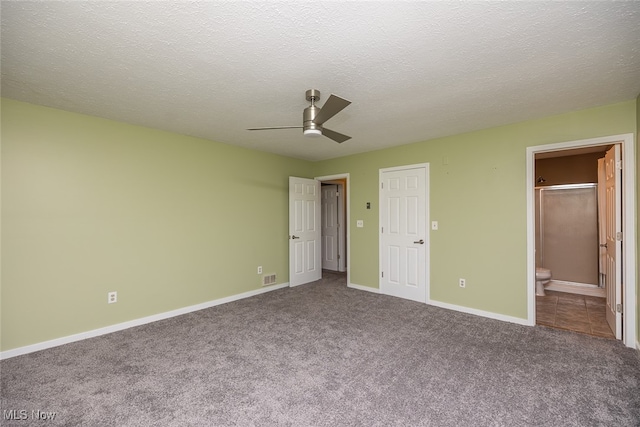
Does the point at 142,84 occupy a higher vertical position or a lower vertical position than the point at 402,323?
higher

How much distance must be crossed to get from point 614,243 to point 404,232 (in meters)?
2.29

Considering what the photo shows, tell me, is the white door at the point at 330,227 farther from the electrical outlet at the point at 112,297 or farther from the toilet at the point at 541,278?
the electrical outlet at the point at 112,297

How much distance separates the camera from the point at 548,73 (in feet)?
7.24

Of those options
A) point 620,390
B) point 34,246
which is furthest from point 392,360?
point 34,246

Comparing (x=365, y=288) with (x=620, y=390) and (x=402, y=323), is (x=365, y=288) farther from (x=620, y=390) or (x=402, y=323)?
(x=620, y=390)

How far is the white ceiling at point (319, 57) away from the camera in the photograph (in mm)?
1556

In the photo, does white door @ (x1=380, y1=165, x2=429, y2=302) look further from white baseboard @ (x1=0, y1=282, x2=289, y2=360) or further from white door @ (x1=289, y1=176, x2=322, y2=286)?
white baseboard @ (x1=0, y1=282, x2=289, y2=360)

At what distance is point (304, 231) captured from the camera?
209 inches

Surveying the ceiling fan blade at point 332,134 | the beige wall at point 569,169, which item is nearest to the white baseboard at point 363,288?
the ceiling fan blade at point 332,134

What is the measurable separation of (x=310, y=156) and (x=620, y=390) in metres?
4.58

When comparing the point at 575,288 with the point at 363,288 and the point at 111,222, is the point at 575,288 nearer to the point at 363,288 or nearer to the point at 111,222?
the point at 363,288

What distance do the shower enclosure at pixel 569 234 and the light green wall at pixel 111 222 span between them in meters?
5.21

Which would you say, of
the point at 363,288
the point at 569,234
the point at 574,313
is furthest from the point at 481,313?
the point at 569,234

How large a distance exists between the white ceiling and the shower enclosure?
2.77 metres
